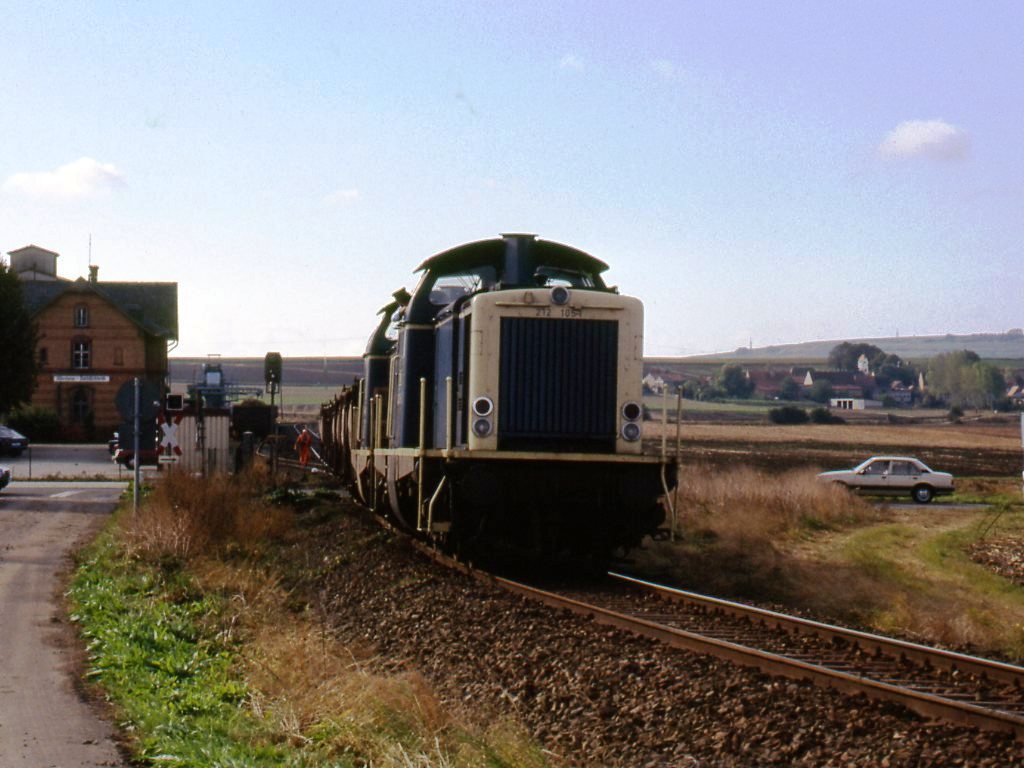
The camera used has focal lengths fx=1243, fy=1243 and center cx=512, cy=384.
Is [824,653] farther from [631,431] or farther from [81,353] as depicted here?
[81,353]

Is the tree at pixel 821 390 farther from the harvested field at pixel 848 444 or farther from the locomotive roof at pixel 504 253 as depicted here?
the locomotive roof at pixel 504 253

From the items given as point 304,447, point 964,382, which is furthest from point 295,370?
point 304,447

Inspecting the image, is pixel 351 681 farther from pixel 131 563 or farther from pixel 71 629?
pixel 131 563

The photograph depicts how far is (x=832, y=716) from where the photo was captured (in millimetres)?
6859

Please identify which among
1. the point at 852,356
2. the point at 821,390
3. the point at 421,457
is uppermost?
the point at 852,356

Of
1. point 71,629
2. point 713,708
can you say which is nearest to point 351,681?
point 713,708

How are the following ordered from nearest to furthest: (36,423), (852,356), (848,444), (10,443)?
(10,443)
(848,444)
(36,423)
(852,356)

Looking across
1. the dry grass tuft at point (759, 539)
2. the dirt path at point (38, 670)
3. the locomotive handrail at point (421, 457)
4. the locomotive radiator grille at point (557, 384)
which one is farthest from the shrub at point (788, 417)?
the locomotive handrail at point (421, 457)

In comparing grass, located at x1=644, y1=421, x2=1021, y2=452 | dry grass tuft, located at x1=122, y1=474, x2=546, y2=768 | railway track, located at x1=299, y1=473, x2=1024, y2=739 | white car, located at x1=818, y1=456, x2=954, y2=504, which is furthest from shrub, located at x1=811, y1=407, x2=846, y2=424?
railway track, located at x1=299, y1=473, x2=1024, y2=739

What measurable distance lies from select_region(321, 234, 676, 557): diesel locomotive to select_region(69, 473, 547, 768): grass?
2093 millimetres

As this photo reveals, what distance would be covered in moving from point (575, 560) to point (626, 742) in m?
7.58

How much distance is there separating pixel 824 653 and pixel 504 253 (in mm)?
6726

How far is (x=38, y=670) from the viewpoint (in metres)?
9.70

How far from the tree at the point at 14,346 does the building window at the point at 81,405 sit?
14352 millimetres
